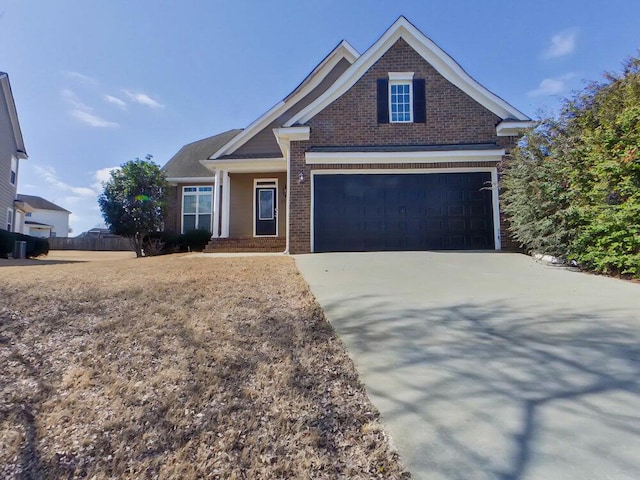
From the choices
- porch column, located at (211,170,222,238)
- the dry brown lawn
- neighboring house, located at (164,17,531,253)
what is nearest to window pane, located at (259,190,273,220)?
porch column, located at (211,170,222,238)

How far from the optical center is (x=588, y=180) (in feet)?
23.9

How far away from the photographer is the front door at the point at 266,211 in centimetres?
1567

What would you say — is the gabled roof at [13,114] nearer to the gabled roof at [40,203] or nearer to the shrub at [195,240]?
the shrub at [195,240]

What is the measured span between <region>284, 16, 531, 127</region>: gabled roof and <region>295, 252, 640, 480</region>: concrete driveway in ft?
22.4

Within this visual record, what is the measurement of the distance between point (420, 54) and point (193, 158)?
1222cm

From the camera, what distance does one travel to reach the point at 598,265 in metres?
6.95

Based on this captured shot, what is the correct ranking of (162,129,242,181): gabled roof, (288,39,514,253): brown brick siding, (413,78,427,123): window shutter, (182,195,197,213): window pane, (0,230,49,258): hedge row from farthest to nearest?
(162,129,242,181): gabled roof < (182,195,197,213): window pane < (0,230,49,258): hedge row < (413,78,427,123): window shutter < (288,39,514,253): brown brick siding

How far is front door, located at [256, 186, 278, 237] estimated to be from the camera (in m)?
15.7

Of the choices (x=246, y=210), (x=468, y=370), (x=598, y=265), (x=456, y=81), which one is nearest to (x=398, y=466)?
(x=468, y=370)

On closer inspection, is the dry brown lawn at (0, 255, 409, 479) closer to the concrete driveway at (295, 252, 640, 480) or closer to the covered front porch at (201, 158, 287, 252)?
the concrete driveway at (295, 252, 640, 480)

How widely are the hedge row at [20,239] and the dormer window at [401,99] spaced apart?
48.4ft

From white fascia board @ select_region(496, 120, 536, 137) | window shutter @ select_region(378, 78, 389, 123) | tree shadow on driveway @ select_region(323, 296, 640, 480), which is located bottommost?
tree shadow on driveway @ select_region(323, 296, 640, 480)

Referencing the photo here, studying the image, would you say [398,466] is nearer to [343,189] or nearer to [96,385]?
[96,385]

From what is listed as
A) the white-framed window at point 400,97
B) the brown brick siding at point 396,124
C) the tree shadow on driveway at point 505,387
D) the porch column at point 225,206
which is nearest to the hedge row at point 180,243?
the porch column at point 225,206
